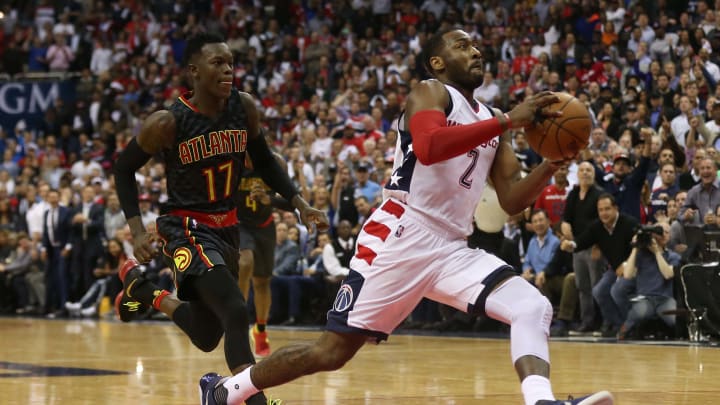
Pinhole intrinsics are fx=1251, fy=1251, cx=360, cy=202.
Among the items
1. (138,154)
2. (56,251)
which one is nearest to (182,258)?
(138,154)

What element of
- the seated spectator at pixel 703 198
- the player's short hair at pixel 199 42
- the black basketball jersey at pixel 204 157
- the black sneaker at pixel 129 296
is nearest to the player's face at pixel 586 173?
the seated spectator at pixel 703 198

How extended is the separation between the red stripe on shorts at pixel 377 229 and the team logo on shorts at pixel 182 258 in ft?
5.17

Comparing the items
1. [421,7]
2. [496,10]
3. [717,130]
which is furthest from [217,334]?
[421,7]

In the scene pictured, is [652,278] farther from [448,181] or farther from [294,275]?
[448,181]


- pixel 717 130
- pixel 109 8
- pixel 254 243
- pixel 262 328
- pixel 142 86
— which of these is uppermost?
pixel 109 8

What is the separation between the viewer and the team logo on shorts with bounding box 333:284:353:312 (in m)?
6.20

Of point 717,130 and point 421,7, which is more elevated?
point 421,7

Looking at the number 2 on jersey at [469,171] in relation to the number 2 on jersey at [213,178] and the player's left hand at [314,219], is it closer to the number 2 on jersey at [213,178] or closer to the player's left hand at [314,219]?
the player's left hand at [314,219]

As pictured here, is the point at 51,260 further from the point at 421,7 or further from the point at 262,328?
the point at 262,328

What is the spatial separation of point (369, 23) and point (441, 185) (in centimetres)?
1999

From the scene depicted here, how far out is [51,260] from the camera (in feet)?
74.6

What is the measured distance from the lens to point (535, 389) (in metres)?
5.66

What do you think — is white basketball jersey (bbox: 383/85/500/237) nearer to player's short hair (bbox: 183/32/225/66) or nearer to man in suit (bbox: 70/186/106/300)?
player's short hair (bbox: 183/32/225/66)

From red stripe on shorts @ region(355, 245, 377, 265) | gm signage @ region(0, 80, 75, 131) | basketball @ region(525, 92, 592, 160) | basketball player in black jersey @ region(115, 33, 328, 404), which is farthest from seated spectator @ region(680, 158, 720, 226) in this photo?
gm signage @ region(0, 80, 75, 131)
